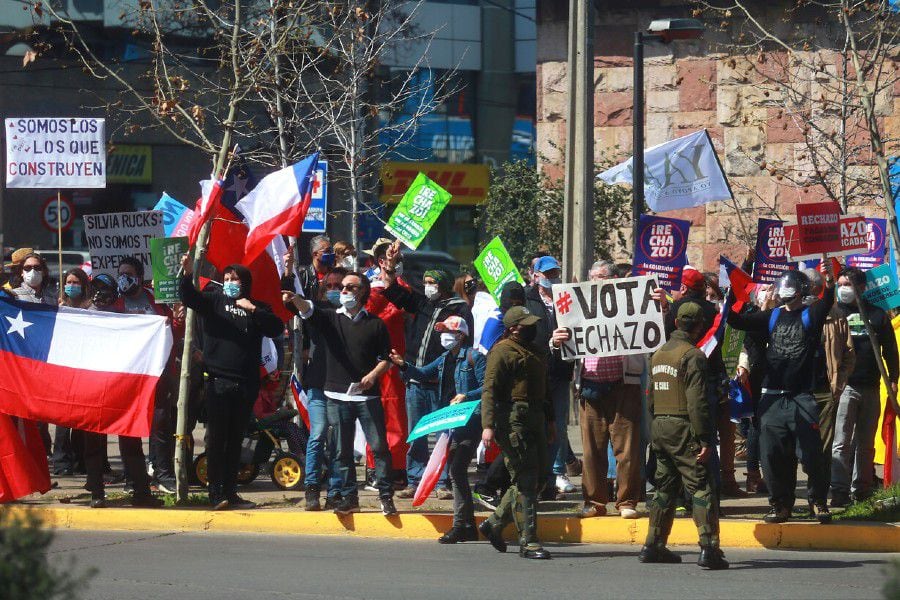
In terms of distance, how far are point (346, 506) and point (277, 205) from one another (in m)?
2.45

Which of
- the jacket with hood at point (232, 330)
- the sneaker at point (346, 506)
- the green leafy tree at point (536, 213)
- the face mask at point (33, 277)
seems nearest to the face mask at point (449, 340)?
the jacket with hood at point (232, 330)

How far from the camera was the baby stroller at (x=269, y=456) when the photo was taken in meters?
12.0

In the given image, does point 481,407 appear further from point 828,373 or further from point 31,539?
point 31,539

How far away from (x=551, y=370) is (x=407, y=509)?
1.86 m

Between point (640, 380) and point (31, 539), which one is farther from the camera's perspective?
point (640, 380)

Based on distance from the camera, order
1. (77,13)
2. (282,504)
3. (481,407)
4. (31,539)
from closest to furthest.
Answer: (31,539)
(481,407)
(282,504)
(77,13)

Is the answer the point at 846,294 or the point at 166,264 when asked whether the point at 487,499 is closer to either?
the point at 166,264

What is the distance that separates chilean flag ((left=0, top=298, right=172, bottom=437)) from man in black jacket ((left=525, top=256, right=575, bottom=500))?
311 cm

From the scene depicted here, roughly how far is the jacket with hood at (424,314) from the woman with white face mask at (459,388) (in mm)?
142

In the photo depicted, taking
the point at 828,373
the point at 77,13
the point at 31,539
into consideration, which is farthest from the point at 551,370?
the point at 77,13

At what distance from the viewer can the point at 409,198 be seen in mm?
12766

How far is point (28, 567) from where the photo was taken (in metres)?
4.38

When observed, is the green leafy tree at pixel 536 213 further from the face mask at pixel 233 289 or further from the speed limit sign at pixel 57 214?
the face mask at pixel 233 289

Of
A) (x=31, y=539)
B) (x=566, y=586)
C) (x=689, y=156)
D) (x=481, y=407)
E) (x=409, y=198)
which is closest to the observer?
(x=31, y=539)
